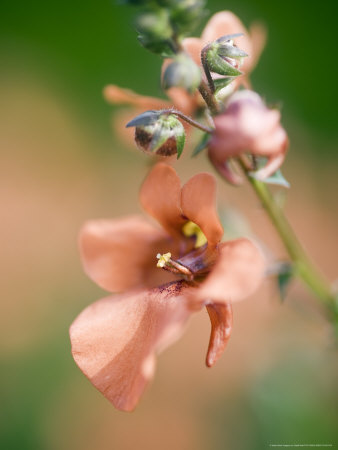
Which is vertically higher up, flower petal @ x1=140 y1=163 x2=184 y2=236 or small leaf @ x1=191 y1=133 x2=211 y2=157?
small leaf @ x1=191 y1=133 x2=211 y2=157

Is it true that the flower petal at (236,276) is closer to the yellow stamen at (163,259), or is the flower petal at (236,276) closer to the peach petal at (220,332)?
the peach petal at (220,332)

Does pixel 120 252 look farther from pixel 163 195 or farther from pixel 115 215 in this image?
pixel 115 215

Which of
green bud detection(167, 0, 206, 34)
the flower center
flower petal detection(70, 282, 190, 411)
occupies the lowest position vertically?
flower petal detection(70, 282, 190, 411)

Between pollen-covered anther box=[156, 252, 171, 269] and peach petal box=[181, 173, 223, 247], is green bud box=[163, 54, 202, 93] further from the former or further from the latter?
pollen-covered anther box=[156, 252, 171, 269]

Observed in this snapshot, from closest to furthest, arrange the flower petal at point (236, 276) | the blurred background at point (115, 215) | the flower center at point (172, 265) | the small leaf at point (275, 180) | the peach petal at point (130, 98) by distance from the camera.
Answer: the flower petal at point (236, 276), the small leaf at point (275, 180), the flower center at point (172, 265), the peach petal at point (130, 98), the blurred background at point (115, 215)

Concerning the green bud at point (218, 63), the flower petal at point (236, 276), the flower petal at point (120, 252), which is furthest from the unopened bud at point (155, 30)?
the flower petal at point (120, 252)

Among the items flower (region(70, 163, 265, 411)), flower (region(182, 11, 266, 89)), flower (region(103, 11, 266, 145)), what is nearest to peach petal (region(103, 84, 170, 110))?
flower (region(103, 11, 266, 145))

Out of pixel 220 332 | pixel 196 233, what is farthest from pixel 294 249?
pixel 220 332
